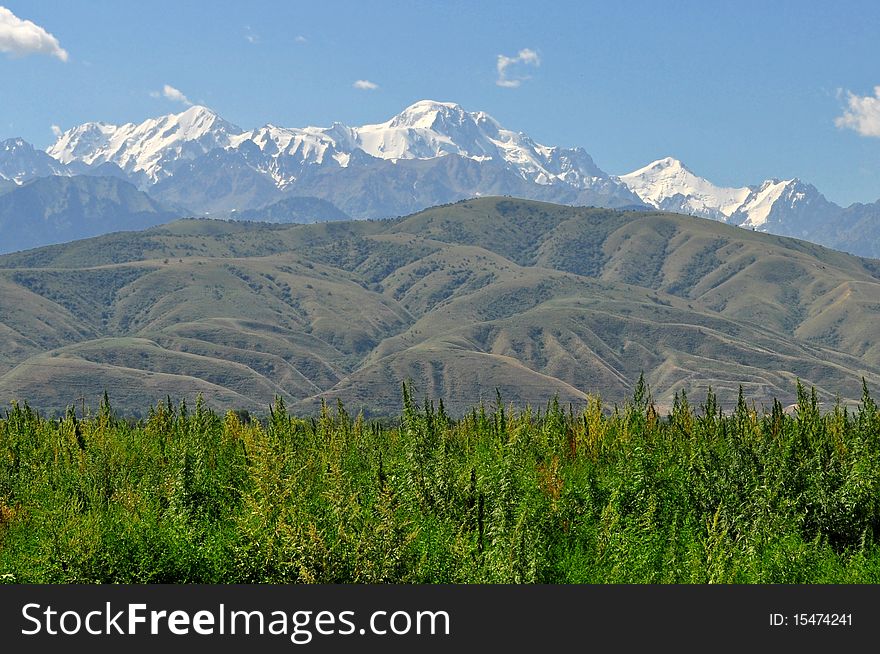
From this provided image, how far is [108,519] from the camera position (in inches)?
1048

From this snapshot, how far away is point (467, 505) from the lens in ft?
98.4

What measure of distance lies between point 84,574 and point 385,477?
10.4 meters

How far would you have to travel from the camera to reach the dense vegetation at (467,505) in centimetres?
2450

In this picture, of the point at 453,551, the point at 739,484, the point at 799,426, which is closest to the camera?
the point at 453,551

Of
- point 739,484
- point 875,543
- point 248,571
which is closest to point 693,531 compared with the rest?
point 739,484

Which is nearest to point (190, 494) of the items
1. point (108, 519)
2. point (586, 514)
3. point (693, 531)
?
point (108, 519)

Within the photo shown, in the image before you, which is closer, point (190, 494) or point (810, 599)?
point (810, 599)

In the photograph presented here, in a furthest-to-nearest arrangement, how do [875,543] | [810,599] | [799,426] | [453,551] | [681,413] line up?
1. [681,413]
2. [799,426]
3. [875,543]
4. [453,551]
5. [810,599]

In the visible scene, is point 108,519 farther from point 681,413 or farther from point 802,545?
point 681,413

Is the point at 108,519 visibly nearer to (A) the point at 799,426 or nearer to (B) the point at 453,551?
(B) the point at 453,551

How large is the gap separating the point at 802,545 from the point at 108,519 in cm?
1745

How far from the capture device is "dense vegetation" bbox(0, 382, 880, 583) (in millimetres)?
24500

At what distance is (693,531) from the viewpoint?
2944cm

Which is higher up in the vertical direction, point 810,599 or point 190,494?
point 190,494
